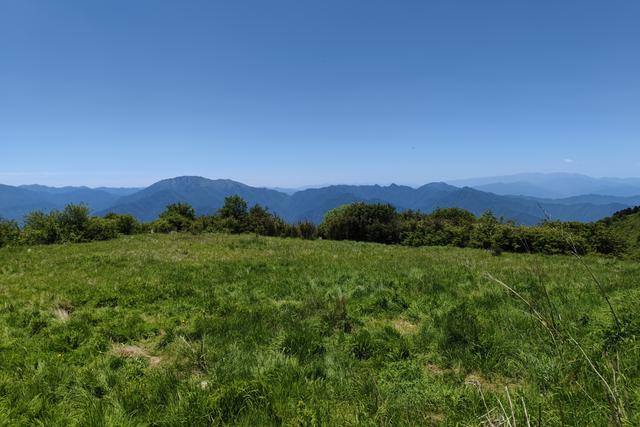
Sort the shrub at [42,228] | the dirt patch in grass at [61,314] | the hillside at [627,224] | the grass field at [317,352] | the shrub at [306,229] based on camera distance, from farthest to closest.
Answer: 1. the hillside at [627,224]
2. the shrub at [306,229]
3. the shrub at [42,228]
4. the dirt patch in grass at [61,314]
5. the grass field at [317,352]

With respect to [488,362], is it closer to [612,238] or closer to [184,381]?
[184,381]

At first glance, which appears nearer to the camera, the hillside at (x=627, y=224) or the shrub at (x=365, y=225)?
the shrub at (x=365, y=225)

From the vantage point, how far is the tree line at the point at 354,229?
32.2 meters

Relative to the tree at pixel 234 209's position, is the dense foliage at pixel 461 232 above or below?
below

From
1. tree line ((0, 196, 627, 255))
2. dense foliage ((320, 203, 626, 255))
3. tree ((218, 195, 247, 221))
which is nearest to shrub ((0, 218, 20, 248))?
tree line ((0, 196, 627, 255))

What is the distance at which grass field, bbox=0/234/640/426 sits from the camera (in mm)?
4191

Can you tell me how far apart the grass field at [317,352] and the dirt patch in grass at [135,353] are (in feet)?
0.13

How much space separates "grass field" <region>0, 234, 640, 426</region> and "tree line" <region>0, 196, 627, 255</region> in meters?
6.92

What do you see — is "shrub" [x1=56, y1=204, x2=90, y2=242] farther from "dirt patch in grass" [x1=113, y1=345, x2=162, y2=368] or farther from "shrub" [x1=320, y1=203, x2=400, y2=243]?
"shrub" [x1=320, y1=203, x2=400, y2=243]

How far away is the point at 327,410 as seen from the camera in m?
4.16

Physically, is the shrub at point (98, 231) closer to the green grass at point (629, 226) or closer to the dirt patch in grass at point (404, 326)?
the dirt patch in grass at point (404, 326)

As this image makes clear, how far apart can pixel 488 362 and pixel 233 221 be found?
174 feet

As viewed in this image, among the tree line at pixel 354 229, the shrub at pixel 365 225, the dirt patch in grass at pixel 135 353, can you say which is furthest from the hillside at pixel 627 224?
the dirt patch in grass at pixel 135 353

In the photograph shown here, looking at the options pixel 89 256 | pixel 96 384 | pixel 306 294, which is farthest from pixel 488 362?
pixel 89 256
